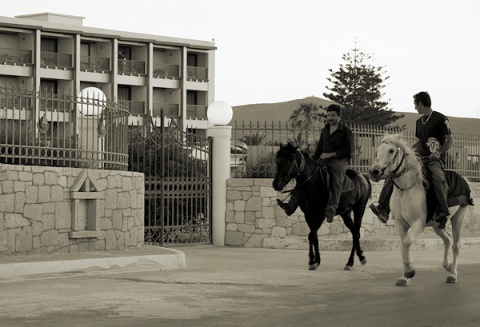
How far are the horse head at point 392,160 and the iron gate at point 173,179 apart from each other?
8326mm

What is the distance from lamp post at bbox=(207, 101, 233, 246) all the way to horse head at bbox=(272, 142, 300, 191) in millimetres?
7081

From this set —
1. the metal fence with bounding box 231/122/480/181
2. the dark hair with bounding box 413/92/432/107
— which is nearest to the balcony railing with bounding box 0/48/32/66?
the metal fence with bounding box 231/122/480/181

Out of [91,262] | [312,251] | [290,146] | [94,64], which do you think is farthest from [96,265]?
[94,64]

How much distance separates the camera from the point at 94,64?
325ft

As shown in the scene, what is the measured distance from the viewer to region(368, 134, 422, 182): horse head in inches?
576

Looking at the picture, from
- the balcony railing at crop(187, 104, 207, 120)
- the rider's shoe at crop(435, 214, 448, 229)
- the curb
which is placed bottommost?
the curb

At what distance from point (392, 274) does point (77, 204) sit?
525 cm

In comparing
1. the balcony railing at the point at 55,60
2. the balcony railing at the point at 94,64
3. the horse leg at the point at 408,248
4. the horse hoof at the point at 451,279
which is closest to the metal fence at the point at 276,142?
the horse hoof at the point at 451,279

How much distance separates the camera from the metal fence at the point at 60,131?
56.5 feet

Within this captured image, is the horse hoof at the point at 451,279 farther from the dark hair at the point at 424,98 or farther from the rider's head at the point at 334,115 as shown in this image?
the rider's head at the point at 334,115

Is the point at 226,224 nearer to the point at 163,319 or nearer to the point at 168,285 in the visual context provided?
the point at 168,285

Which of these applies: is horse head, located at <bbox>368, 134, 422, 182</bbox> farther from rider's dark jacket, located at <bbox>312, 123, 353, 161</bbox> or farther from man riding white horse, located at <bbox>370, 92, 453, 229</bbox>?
rider's dark jacket, located at <bbox>312, 123, 353, 161</bbox>

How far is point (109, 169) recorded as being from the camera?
1967 centimetres

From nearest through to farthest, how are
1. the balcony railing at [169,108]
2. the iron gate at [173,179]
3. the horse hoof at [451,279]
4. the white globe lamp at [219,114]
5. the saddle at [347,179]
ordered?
the horse hoof at [451,279], the saddle at [347,179], the iron gate at [173,179], the white globe lamp at [219,114], the balcony railing at [169,108]
